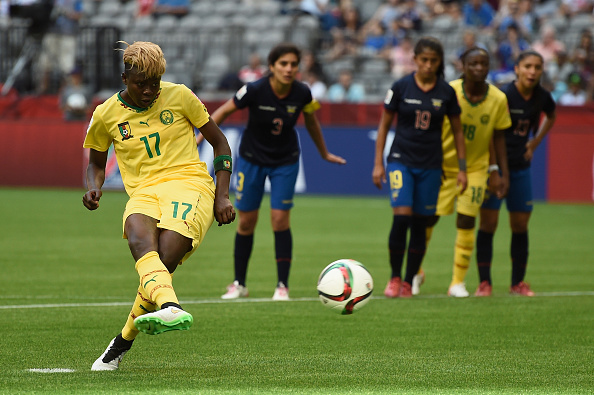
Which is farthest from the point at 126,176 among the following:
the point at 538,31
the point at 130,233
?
the point at 538,31

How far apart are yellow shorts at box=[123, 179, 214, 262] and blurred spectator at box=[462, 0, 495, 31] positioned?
724 inches

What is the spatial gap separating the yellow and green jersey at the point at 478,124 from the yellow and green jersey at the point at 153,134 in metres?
4.16

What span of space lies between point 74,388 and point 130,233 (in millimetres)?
950

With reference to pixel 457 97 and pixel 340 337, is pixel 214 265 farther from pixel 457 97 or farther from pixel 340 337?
pixel 340 337

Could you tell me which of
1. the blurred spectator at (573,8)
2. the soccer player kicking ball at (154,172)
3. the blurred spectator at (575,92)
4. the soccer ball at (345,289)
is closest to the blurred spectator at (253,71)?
the blurred spectator at (575,92)

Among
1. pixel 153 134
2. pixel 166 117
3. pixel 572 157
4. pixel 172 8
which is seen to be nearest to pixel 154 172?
pixel 153 134

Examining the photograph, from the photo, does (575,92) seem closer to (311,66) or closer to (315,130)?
(311,66)

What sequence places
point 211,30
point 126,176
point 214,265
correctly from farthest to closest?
point 211,30 → point 214,265 → point 126,176

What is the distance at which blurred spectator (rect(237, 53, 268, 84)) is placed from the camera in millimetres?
23375

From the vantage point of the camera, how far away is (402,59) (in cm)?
2369

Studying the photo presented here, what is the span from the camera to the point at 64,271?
11.5 m

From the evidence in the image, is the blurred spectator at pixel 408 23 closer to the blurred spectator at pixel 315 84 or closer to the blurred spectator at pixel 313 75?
the blurred spectator at pixel 313 75

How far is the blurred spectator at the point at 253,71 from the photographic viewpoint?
2338 centimetres

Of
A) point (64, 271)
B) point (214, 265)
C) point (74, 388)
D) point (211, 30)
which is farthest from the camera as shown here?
point (211, 30)
